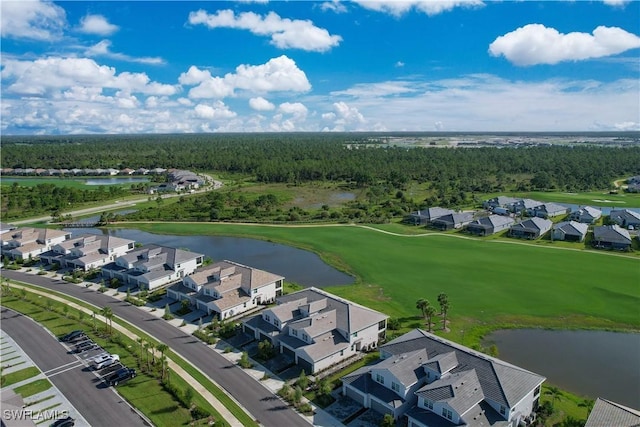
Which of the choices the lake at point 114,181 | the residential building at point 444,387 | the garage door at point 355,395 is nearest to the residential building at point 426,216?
the residential building at point 444,387

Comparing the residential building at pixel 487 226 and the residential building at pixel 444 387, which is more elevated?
the residential building at pixel 487 226

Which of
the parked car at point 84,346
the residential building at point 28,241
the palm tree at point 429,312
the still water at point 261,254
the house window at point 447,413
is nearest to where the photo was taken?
the house window at point 447,413

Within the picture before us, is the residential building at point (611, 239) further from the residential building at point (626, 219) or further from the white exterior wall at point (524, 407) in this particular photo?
the white exterior wall at point (524, 407)

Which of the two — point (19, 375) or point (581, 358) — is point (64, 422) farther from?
point (581, 358)

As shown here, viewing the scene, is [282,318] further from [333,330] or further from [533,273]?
[533,273]

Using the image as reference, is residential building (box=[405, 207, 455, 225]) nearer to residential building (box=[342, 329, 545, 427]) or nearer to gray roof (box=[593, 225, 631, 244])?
gray roof (box=[593, 225, 631, 244])
